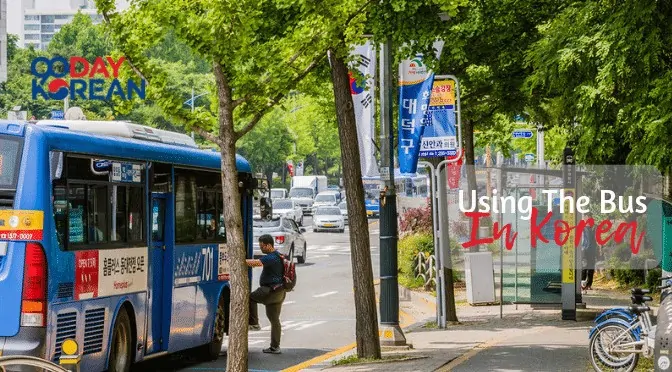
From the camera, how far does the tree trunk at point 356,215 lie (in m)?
17.3

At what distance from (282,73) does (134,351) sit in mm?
3913

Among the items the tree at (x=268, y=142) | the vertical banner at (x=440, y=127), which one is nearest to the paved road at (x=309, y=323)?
the vertical banner at (x=440, y=127)

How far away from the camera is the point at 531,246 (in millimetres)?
24438

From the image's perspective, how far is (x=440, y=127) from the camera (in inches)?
843

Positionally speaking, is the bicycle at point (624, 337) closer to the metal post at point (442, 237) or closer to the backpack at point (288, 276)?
the backpack at point (288, 276)

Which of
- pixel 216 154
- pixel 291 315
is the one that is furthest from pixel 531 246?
pixel 216 154

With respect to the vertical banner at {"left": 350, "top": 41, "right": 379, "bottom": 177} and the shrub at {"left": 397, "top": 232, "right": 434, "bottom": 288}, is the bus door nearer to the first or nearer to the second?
the vertical banner at {"left": 350, "top": 41, "right": 379, "bottom": 177}

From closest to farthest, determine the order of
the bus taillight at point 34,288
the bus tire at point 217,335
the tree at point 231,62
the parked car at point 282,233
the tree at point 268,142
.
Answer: the bus taillight at point 34,288, the tree at point 231,62, the bus tire at point 217,335, the parked car at point 282,233, the tree at point 268,142

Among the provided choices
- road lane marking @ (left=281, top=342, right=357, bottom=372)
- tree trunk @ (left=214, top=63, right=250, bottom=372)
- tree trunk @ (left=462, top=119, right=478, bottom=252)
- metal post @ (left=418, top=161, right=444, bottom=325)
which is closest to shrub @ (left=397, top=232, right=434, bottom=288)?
tree trunk @ (left=462, top=119, right=478, bottom=252)

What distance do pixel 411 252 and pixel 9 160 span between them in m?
21.2

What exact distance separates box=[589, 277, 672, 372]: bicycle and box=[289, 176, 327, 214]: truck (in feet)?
247

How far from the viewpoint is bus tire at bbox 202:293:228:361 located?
19219 millimetres

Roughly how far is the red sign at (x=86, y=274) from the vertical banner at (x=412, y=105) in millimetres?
6430

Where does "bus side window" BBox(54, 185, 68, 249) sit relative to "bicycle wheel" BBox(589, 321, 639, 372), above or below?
above
